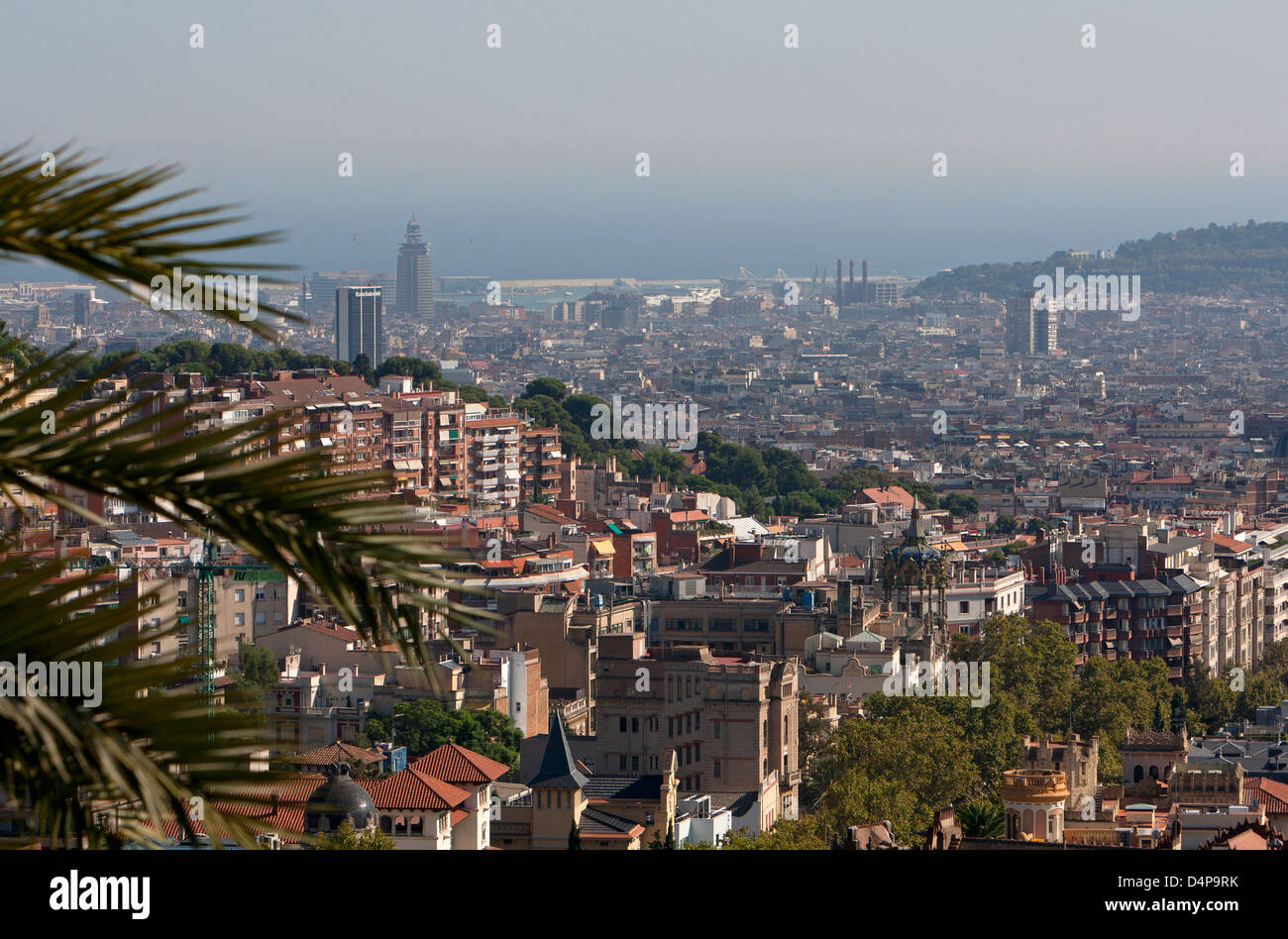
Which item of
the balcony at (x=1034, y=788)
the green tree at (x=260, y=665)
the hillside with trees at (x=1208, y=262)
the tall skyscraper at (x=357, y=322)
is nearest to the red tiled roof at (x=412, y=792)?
the balcony at (x=1034, y=788)

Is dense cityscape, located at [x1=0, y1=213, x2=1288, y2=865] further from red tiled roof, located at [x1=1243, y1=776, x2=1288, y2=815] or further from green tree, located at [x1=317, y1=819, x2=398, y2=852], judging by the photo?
green tree, located at [x1=317, y1=819, x2=398, y2=852]

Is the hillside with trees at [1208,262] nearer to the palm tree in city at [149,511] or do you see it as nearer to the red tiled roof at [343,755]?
the red tiled roof at [343,755]

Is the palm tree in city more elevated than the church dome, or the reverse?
the palm tree in city

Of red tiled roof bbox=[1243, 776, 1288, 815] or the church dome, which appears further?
red tiled roof bbox=[1243, 776, 1288, 815]

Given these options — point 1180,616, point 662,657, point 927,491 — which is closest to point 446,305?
point 927,491

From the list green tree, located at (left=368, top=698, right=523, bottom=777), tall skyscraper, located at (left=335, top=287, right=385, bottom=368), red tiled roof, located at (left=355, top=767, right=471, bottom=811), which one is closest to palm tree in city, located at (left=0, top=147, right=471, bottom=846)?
red tiled roof, located at (left=355, top=767, right=471, bottom=811)
